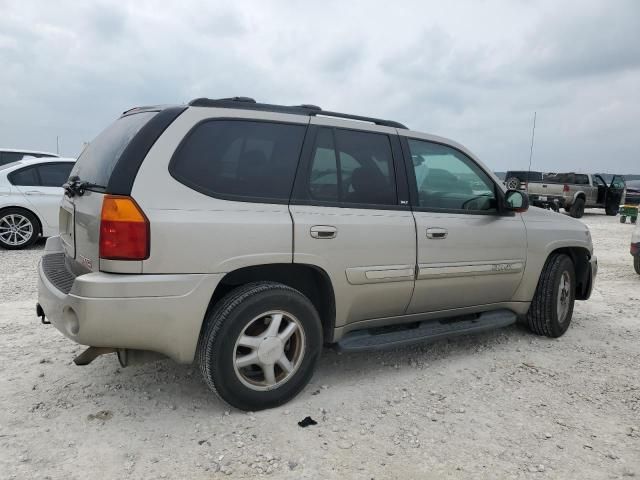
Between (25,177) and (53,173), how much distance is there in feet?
1.36

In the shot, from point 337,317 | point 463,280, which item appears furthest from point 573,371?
point 337,317

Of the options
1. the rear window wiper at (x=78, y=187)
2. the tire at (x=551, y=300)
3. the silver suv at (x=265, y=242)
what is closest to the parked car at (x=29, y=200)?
the silver suv at (x=265, y=242)

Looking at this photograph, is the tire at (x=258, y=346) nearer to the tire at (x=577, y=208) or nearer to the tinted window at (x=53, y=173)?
the tinted window at (x=53, y=173)

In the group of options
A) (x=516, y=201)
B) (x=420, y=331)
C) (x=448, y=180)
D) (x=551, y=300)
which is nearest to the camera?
(x=420, y=331)

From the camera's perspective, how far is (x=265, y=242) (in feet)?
9.28

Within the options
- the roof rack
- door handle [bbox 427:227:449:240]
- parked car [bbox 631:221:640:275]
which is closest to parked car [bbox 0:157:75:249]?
the roof rack

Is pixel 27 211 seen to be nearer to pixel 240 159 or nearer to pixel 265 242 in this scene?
pixel 240 159

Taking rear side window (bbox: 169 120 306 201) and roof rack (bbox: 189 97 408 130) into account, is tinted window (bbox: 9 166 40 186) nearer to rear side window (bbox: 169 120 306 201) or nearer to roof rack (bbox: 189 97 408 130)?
roof rack (bbox: 189 97 408 130)

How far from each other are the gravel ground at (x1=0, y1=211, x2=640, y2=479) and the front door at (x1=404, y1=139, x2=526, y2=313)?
1.80ft

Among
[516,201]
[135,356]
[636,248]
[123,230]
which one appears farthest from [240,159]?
[636,248]

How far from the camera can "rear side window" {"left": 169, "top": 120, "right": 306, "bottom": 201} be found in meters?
2.73

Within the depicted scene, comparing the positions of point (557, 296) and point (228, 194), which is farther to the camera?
point (557, 296)

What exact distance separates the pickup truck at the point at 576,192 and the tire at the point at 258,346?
55.1 ft

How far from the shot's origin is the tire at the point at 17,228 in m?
8.02
